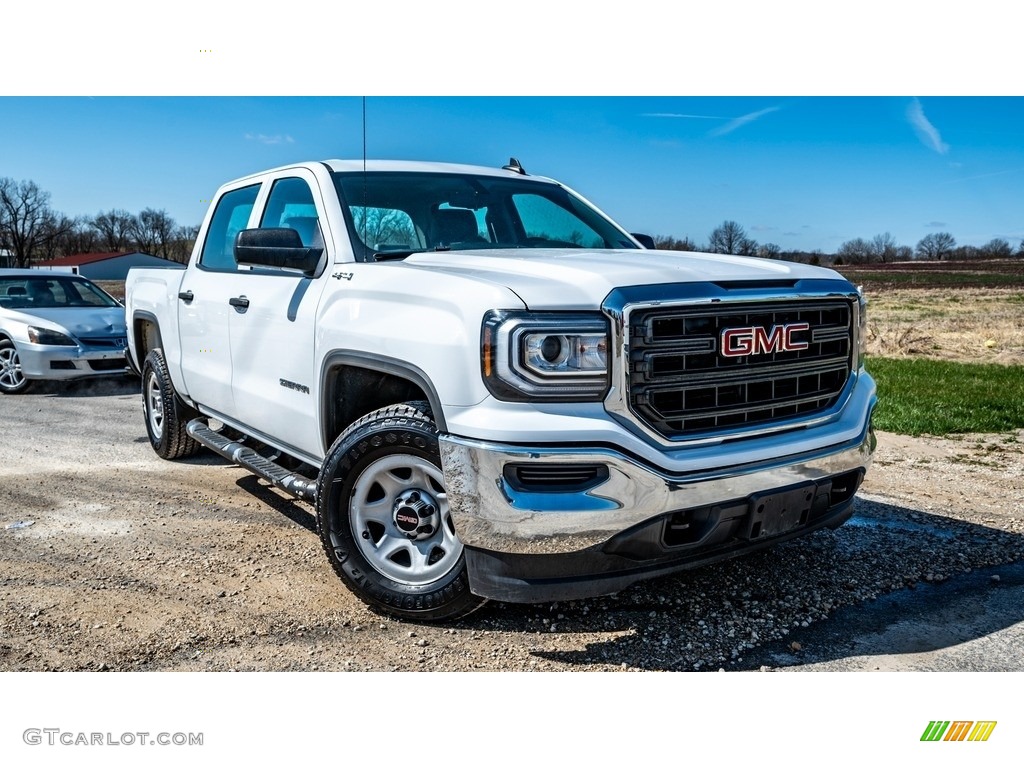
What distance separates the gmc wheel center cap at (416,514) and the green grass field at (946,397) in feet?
17.7

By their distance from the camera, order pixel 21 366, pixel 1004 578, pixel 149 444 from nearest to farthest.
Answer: pixel 1004 578, pixel 149 444, pixel 21 366

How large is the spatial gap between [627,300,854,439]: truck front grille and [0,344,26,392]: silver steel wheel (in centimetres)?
899

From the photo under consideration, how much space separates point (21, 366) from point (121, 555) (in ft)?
21.6

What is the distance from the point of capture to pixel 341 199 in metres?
3.94

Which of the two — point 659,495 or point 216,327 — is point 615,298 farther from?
point 216,327

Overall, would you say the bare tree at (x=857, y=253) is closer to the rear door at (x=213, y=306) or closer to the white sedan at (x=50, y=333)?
the rear door at (x=213, y=306)

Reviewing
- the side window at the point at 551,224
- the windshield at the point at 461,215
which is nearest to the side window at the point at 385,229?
the windshield at the point at 461,215

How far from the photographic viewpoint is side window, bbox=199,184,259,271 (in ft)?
16.1

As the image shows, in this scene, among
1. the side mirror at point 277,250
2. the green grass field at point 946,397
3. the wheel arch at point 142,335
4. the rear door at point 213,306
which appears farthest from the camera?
the green grass field at point 946,397

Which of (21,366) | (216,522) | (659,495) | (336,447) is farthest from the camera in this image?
(21,366)

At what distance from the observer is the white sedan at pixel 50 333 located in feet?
31.1

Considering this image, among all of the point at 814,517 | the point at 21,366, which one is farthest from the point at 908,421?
the point at 21,366

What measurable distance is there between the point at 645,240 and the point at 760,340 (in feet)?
5.95
